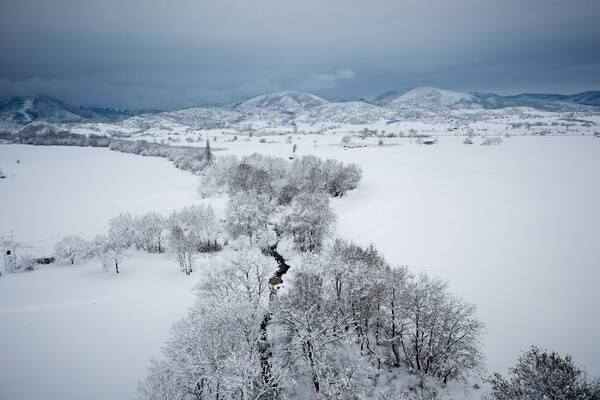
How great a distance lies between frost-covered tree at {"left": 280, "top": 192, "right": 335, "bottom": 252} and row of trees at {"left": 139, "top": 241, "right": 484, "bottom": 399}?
767 inches

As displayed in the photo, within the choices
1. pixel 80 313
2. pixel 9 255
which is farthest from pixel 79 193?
pixel 80 313

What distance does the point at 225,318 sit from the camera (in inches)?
915

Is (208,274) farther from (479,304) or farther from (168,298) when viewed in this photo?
(479,304)

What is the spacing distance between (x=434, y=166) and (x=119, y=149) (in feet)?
563

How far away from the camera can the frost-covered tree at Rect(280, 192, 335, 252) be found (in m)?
50.2

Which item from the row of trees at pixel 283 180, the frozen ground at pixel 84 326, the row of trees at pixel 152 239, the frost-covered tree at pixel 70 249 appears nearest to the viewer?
the frozen ground at pixel 84 326

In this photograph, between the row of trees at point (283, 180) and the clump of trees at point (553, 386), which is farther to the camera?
the row of trees at point (283, 180)

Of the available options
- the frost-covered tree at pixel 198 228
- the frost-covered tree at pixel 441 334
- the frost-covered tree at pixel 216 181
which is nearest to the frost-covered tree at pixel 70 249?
the frost-covered tree at pixel 198 228

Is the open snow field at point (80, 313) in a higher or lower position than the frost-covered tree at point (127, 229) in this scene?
lower

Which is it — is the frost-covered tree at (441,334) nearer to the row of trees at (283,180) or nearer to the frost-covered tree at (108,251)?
the frost-covered tree at (108,251)

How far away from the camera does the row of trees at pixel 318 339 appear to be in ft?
64.6

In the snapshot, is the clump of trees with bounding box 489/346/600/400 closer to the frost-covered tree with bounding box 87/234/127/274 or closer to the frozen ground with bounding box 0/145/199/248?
the frost-covered tree with bounding box 87/234/127/274

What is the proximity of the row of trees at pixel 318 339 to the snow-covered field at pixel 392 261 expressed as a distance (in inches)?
245

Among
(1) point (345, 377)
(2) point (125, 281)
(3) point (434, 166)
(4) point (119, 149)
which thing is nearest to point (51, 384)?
(2) point (125, 281)
